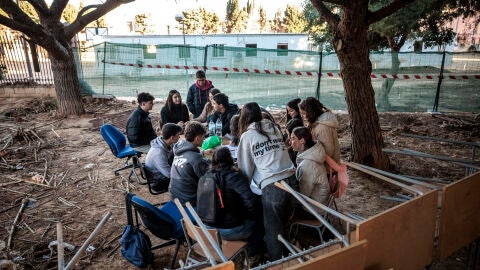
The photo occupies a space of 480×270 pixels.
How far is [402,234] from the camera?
216 centimetres

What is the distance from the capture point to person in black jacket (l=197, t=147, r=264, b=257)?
109 inches

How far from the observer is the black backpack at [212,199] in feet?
8.96

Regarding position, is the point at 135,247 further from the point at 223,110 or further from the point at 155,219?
the point at 223,110

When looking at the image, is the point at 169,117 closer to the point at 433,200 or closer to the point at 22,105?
the point at 433,200

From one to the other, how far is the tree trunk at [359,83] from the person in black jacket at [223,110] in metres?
1.89

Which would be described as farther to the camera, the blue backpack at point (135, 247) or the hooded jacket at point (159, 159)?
the hooded jacket at point (159, 159)

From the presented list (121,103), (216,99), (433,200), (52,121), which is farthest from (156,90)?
(433,200)

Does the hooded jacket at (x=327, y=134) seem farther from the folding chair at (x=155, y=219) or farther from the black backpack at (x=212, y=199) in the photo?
the folding chair at (x=155, y=219)

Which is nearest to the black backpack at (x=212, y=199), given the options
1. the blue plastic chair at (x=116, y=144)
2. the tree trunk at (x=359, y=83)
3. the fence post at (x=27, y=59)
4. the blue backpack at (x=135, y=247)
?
the blue backpack at (x=135, y=247)

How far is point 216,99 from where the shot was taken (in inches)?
207

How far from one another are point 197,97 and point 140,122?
1608 millimetres

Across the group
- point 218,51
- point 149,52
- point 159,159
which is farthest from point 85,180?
point 149,52

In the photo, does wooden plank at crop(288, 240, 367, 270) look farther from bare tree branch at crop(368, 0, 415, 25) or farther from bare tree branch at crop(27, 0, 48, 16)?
bare tree branch at crop(27, 0, 48, 16)

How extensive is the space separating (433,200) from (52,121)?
33.7 ft
